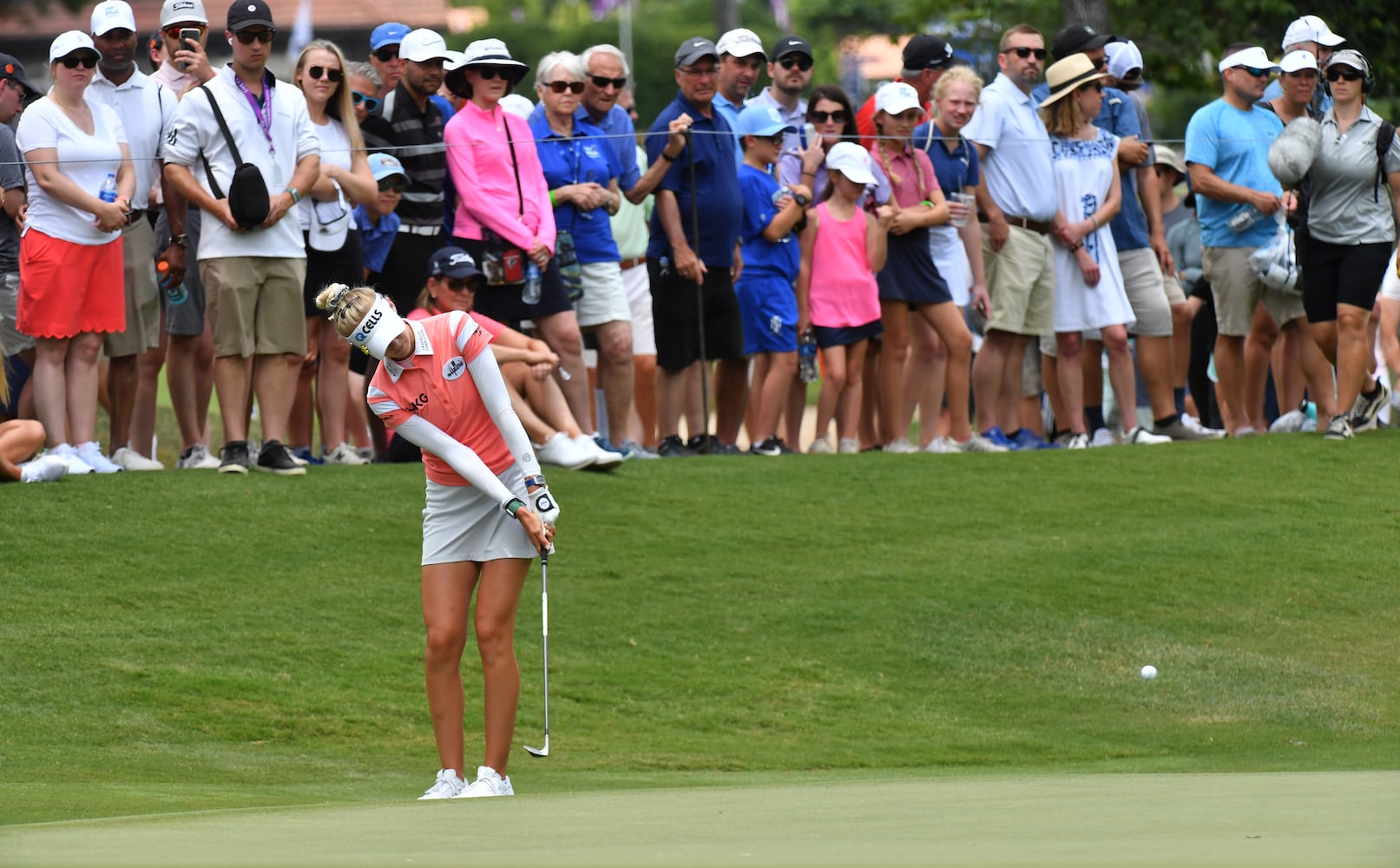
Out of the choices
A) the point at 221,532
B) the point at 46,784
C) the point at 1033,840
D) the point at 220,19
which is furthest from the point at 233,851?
the point at 220,19

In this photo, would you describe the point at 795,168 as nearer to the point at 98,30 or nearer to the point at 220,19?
the point at 98,30

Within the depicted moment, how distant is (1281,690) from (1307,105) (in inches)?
223

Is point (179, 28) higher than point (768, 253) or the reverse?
higher

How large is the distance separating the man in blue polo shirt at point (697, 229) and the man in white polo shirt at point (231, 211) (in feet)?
8.63

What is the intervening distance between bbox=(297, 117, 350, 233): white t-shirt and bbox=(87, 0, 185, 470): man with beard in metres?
0.77

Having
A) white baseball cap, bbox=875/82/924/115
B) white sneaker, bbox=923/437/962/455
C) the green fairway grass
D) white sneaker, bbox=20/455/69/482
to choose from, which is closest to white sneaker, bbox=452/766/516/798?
the green fairway grass

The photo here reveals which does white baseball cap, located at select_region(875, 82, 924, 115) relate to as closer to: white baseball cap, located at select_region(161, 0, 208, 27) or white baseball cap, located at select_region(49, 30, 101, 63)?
white baseball cap, located at select_region(161, 0, 208, 27)

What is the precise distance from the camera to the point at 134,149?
11867mm

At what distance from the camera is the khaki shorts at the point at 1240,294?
14398 mm

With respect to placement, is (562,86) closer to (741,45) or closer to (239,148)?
(741,45)

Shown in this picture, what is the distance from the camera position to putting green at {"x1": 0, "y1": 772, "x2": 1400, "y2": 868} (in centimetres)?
453

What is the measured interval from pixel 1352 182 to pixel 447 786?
849 centimetres

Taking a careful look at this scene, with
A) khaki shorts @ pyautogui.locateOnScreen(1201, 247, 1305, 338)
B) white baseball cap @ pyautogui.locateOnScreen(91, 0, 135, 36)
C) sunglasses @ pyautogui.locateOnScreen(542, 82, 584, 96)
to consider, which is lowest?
khaki shorts @ pyautogui.locateOnScreen(1201, 247, 1305, 338)

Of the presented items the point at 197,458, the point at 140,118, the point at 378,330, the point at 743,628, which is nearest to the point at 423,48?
the point at 140,118
